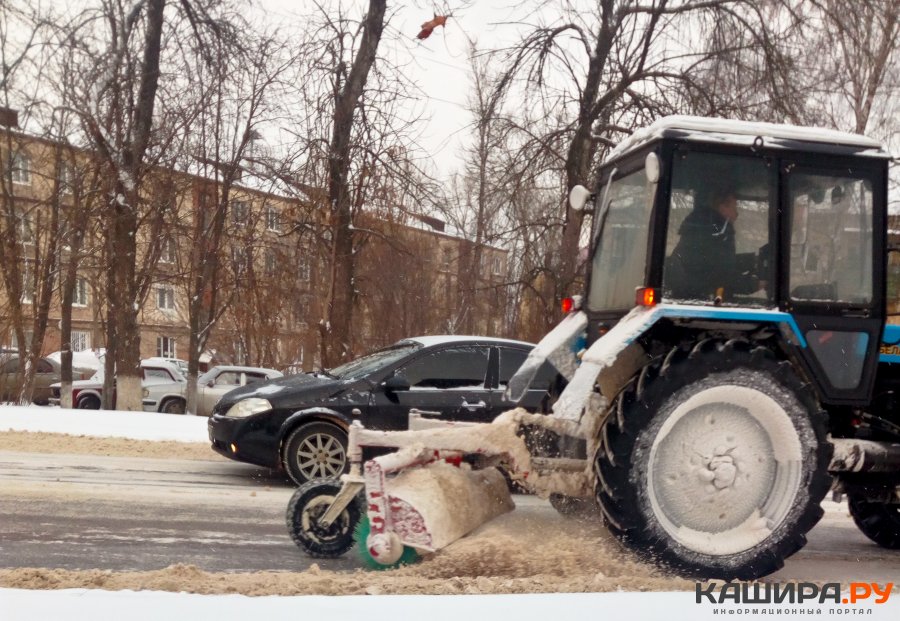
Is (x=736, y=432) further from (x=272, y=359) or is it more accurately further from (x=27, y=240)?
(x=272, y=359)

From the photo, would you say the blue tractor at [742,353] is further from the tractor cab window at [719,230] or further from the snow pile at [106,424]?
the snow pile at [106,424]

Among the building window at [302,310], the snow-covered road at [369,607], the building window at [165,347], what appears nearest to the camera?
the snow-covered road at [369,607]

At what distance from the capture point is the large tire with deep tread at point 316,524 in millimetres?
5395

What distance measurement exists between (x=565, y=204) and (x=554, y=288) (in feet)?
5.75

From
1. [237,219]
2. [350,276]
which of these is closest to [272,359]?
[237,219]

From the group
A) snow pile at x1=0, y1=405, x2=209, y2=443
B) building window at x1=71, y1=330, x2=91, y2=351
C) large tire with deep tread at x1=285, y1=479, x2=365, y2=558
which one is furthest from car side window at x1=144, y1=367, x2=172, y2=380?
building window at x1=71, y1=330, x2=91, y2=351

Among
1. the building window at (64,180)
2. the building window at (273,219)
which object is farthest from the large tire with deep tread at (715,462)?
the building window at (64,180)

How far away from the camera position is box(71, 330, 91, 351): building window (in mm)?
44438

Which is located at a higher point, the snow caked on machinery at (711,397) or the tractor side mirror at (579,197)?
the tractor side mirror at (579,197)

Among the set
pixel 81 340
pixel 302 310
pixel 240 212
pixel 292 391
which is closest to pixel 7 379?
pixel 240 212

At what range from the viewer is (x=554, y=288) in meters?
17.3

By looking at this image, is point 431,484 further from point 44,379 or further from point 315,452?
point 44,379

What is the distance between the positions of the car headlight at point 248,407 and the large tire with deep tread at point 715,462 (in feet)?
14.8

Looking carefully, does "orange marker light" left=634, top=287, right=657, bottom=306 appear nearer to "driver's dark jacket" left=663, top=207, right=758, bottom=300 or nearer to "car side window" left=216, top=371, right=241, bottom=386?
"driver's dark jacket" left=663, top=207, right=758, bottom=300
